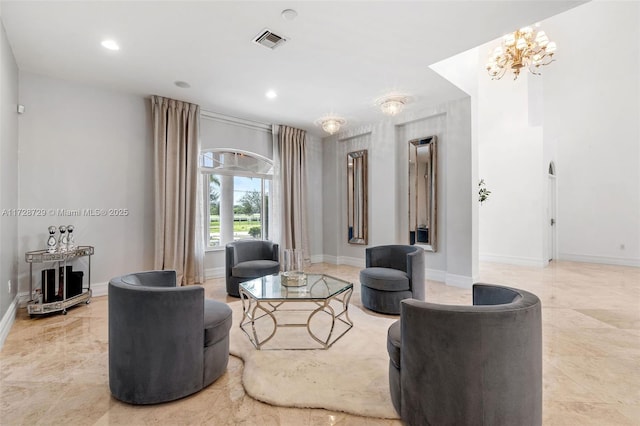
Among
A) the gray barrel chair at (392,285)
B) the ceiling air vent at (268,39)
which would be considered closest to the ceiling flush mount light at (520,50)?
the gray barrel chair at (392,285)

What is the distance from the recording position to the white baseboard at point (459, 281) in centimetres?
453

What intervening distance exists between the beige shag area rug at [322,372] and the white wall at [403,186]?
245 cm

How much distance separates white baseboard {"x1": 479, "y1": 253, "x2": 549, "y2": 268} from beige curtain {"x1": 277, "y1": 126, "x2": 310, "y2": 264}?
4.29 meters

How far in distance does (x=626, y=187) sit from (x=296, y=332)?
761 cm

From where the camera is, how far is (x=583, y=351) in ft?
8.15

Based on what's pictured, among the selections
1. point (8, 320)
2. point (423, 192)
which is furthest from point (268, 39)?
point (8, 320)

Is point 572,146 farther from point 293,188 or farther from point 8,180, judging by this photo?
point 8,180

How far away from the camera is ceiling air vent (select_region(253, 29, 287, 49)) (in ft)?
9.29

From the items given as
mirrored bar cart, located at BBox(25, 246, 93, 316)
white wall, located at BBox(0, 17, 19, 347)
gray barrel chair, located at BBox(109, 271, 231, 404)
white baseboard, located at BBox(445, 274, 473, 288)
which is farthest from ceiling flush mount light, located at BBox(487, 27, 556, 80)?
mirrored bar cart, located at BBox(25, 246, 93, 316)

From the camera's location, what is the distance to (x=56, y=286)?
3.39 m

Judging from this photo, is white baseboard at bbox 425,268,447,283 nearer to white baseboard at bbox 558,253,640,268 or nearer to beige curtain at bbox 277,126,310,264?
beige curtain at bbox 277,126,310,264

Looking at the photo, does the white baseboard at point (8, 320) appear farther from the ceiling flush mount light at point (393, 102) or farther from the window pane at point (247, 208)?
the ceiling flush mount light at point (393, 102)

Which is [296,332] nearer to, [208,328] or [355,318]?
[355,318]

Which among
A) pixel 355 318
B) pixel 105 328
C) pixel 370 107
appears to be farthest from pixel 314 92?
pixel 105 328
